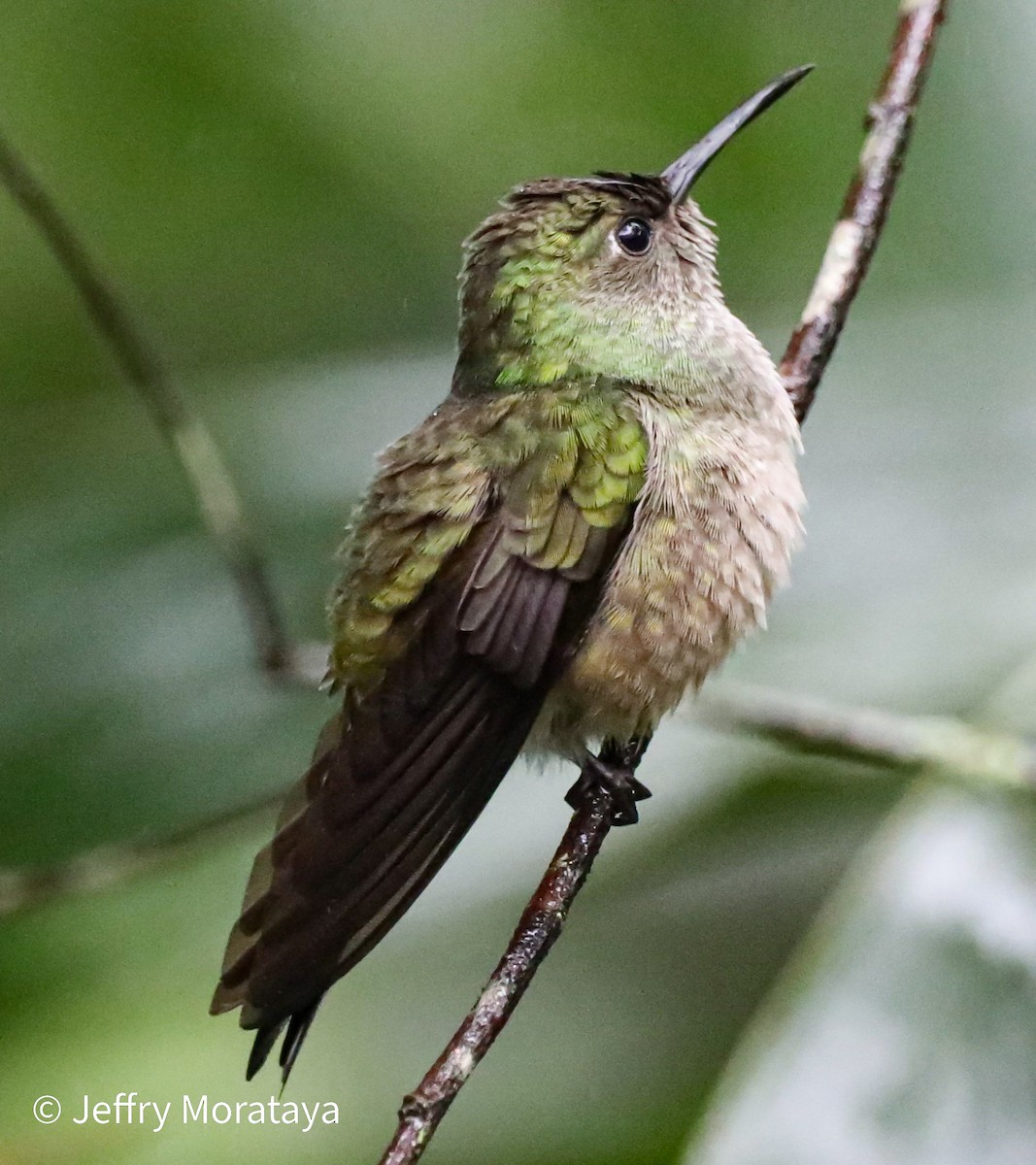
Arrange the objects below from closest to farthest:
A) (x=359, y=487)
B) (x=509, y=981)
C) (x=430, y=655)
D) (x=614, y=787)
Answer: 1. (x=509, y=981)
2. (x=430, y=655)
3. (x=614, y=787)
4. (x=359, y=487)

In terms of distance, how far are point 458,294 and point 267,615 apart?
Result: 512mm

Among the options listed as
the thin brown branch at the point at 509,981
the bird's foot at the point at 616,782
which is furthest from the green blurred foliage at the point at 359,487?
the thin brown branch at the point at 509,981

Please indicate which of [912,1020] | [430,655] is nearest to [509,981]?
[430,655]

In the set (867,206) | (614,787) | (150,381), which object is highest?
(867,206)

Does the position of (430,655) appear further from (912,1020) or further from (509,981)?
(912,1020)

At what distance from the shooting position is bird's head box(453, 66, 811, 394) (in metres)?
1.60

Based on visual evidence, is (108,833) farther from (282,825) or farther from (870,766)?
(870,766)

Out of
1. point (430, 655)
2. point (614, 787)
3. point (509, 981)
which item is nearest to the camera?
point (509, 981)

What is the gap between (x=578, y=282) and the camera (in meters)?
1.64

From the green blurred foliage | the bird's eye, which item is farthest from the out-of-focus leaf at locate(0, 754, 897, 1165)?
the bird's eye

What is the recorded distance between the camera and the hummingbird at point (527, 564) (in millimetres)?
1345

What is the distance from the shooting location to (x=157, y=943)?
1.77 metres

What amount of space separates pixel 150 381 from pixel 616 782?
922 mm

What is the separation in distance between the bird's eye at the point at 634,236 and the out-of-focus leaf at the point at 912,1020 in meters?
0.74
